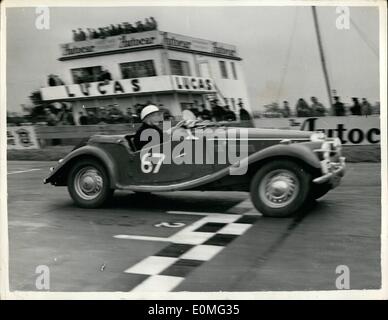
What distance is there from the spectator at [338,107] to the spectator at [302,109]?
0.22m

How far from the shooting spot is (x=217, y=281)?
155 inches

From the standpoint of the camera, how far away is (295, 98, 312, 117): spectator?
4555 mm

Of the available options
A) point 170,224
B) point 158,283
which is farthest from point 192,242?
point 158,283

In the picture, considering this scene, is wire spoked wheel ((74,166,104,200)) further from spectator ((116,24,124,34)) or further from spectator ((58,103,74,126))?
spectator ((116,24,124,34))

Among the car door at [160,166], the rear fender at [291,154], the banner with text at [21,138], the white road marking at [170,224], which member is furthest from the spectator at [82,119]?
the rear fender at [291,154]

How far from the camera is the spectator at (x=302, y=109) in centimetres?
455

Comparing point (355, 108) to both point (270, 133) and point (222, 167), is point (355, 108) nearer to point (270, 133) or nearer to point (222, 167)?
point (270, 133)

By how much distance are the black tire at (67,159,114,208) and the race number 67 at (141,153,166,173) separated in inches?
16.7

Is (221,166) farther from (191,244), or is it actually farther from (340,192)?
(340,192)

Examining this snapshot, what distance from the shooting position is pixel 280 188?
4715 mm

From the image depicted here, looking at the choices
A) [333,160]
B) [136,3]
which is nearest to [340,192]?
[333,160]

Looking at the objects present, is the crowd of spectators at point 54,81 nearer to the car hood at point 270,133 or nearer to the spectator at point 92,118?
the spectator at point 92,118

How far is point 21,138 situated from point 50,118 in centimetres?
32

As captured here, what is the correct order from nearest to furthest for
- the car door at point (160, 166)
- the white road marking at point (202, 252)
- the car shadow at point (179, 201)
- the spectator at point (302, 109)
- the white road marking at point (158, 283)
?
1. the white road marking at point (158, 283)
2. the white road marking at point (202, 252)
3. the spectator at point (302, 109)
4. the car door at point (160, 166)
5. the car shadow at point (179, 201)
